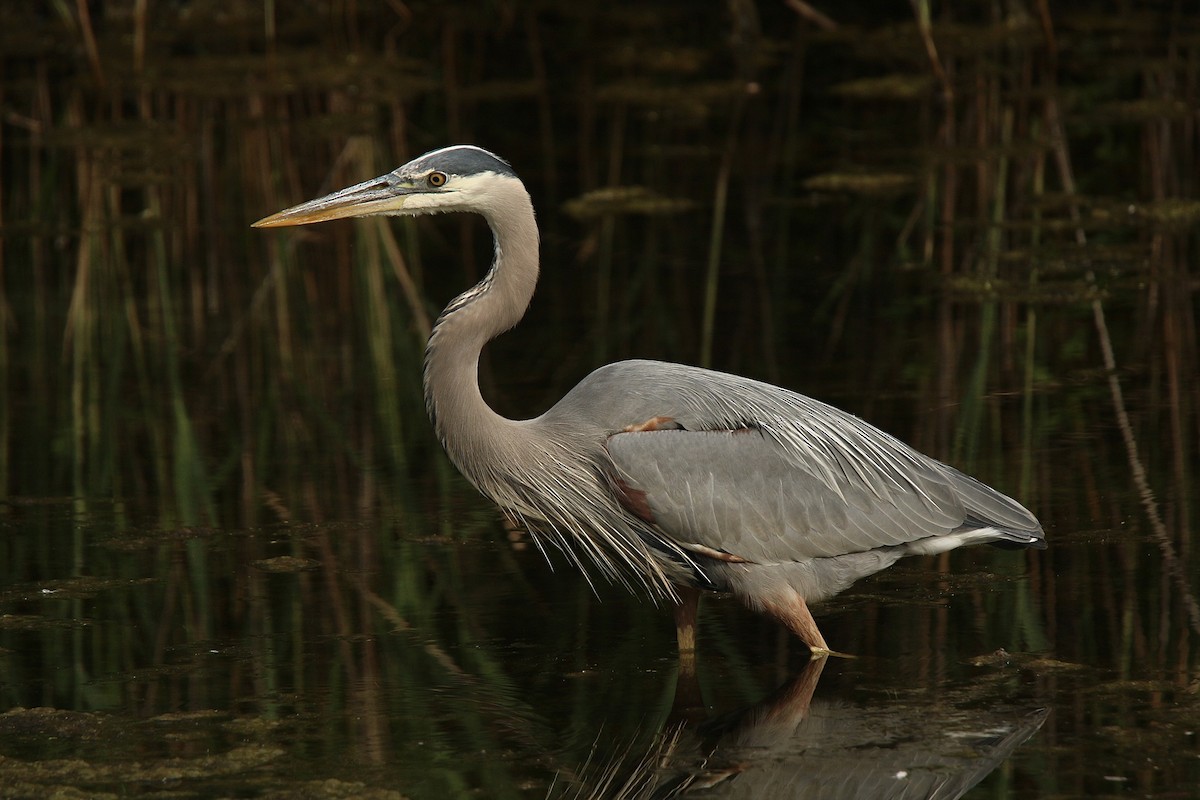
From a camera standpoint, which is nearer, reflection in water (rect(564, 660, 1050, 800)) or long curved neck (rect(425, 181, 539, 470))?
reflection in water (rect(564, 660, 1050, 800))

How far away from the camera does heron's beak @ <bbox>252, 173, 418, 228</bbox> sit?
583 cm

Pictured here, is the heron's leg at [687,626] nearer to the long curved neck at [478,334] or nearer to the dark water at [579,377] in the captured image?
the dark water at [579,377]

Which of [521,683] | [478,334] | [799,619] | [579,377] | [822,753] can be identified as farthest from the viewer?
[579,377]

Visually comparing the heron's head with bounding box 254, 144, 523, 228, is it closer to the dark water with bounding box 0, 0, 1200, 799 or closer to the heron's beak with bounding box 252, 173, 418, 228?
the heron's beak with bounding box 252, 173, 418, 228

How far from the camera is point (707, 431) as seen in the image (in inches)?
224

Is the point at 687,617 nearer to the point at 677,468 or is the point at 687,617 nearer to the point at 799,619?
the point at 799,619

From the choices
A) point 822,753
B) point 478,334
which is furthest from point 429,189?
point 822,753

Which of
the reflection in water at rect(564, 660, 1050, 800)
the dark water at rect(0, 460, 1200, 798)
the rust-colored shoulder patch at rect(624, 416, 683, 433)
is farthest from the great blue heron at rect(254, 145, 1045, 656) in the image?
the reflection in water at rect(564, 660, 1050, 800)

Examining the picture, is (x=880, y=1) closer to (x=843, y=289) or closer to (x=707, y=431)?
(x=843, y=289)

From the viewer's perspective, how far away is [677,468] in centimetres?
559

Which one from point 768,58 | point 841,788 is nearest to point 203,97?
point 768,58

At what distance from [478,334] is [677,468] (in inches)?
30.8

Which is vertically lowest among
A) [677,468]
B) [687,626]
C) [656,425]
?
[687,626]

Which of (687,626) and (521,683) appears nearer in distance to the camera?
(521,683)
